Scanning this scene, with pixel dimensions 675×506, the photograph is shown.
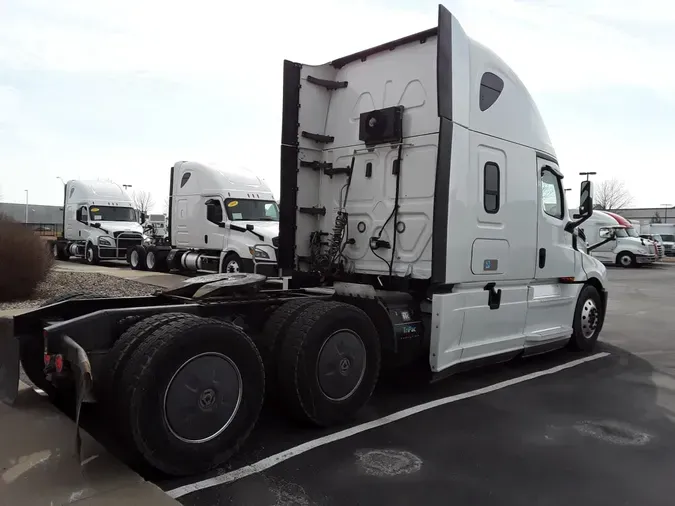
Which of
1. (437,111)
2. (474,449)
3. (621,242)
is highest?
(437,111)

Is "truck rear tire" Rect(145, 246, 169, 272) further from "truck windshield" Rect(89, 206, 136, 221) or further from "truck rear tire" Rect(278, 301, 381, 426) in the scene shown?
"truck rear tire" Rect(278, 301, 381, 426)

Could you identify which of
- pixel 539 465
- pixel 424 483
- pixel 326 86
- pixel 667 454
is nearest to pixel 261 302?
pixel 424 483

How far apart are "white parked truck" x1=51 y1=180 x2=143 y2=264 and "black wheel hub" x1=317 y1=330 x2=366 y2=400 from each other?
62.4 ft

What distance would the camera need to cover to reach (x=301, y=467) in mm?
3936

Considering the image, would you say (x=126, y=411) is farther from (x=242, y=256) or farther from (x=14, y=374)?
(x=242, y=256)

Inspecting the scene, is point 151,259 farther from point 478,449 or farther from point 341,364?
point 478,449

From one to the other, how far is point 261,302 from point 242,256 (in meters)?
10.6

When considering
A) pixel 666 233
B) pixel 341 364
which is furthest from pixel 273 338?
pixel 666 233

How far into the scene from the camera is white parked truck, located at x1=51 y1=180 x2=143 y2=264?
22453 mm

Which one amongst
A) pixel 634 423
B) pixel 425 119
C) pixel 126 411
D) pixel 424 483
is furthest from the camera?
pixel 425 119

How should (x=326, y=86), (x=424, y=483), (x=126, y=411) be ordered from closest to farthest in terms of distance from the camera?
(x=126, y=411), (x=424, y=483), (x=326, y=86)

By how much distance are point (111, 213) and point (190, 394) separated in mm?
21840

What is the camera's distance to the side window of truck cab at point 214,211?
15.9 metres

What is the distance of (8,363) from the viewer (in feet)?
14.0
